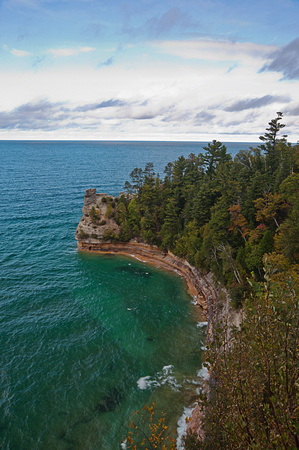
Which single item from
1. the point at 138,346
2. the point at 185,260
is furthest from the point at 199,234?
the point at 138,346

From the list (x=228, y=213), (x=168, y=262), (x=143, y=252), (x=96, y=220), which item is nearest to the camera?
(x=228, y=213)

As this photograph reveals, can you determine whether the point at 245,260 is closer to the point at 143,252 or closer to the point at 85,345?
the point at 85,345

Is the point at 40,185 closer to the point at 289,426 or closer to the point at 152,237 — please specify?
the point at 152,237

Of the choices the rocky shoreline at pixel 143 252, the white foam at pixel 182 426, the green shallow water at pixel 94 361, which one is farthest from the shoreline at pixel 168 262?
the white foam at pixel 182 426

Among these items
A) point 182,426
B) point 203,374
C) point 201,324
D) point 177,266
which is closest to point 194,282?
point 177,266

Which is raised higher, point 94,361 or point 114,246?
point 114,246

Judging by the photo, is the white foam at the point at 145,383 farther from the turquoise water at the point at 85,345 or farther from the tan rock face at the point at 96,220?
the tan rock face at the point at 96,220
